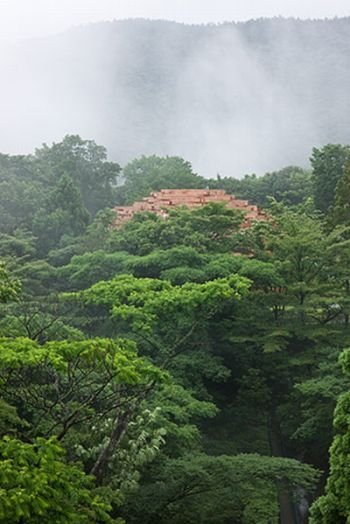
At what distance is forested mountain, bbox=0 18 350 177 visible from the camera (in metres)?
114

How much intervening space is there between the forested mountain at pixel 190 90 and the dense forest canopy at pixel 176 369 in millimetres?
79761

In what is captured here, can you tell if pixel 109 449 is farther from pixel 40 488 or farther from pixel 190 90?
pixel 190 90

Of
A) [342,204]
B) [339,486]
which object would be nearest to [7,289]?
[339,486]

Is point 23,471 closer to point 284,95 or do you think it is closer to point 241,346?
point 241,346

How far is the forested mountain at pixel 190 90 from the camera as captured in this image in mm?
113625

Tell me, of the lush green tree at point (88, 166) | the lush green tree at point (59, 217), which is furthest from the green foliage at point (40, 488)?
the lush green tree at point (88, 166)

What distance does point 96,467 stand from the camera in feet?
31.1

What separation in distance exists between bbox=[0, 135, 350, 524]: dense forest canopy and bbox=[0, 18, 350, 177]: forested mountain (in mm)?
79761

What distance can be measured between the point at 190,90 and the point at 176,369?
12866cm

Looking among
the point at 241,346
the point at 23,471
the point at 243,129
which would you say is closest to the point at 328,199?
the point at 241,346

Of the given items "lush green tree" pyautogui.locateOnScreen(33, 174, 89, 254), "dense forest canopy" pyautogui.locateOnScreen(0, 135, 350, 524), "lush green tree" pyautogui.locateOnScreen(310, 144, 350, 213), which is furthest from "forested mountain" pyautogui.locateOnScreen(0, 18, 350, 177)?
"dense forest canopy" pyautogui.locateOnScreen(0, 135, 350, 524)

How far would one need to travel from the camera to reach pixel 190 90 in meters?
138

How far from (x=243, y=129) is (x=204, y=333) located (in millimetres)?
107448

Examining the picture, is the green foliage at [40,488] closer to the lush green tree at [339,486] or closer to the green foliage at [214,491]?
the green foliage at [214,491]
